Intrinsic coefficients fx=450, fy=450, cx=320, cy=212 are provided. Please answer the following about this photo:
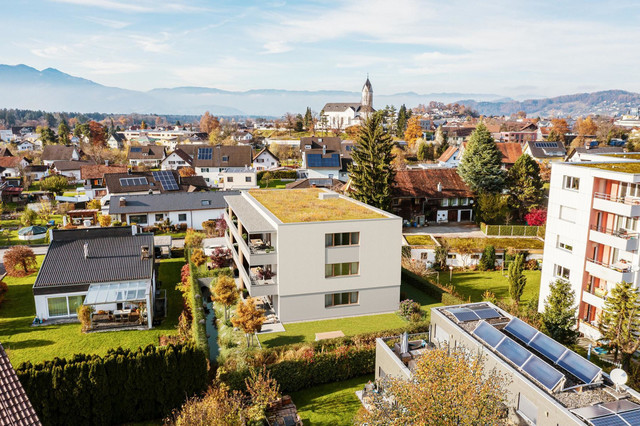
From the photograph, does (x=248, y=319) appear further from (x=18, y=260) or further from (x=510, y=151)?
(x=510, y=151)

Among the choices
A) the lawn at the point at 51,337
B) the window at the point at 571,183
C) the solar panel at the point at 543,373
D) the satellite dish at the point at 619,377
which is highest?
the window at the point at 571,183

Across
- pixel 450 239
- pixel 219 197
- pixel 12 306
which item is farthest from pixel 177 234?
pixel 450 239

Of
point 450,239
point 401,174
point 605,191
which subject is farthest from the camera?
point 401,174

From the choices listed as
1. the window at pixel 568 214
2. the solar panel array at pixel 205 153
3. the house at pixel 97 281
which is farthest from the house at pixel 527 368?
the solar panel array at pixel 205 153

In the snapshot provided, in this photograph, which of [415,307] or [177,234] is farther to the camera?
[177,234]

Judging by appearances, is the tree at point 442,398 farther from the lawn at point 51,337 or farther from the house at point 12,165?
the house at point 12,165

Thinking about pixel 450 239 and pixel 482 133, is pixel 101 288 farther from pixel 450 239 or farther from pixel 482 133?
pixel 482 133
